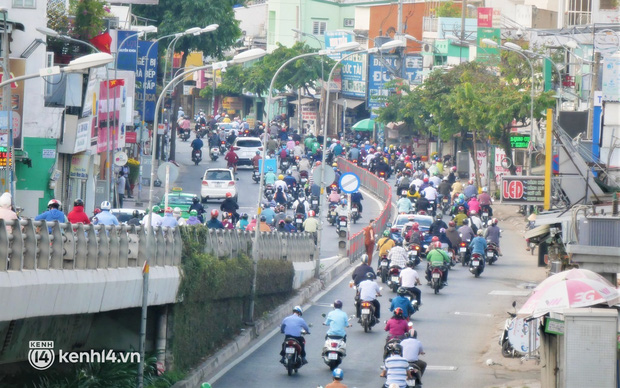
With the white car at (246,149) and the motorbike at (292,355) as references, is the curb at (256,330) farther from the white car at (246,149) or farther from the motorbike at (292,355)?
the white car at (246,149)

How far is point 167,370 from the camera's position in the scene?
72.3ft

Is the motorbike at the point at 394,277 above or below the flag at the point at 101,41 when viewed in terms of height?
below

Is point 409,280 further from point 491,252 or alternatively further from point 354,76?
point 354,76

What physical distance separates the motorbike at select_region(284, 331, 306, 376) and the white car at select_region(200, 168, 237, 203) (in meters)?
28.0

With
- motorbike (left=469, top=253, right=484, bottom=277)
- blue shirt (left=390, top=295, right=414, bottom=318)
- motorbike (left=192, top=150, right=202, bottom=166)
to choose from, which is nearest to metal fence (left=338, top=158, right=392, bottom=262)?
motorbike (left=469, top=253, right=484, bottom=277)

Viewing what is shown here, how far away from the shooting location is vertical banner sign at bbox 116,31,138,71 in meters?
50.8

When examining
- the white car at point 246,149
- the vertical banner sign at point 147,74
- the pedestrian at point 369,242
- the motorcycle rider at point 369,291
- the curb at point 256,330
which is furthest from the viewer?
the white car at point 246,149

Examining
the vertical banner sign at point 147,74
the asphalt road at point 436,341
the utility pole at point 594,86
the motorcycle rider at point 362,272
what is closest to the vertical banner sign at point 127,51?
the vertical banner sign at point 147,74

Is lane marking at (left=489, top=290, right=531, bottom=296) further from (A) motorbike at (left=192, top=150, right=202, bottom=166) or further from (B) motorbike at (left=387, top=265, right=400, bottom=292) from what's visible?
(A) motorbike at (left=192, top=150, right=202, bottom=166)

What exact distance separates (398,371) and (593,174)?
1353 centimetres

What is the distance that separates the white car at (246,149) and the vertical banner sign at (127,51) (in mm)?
11464

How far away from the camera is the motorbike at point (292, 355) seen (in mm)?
22672

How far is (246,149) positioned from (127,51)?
12.7m

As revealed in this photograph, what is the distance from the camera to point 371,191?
5797 centimetres
